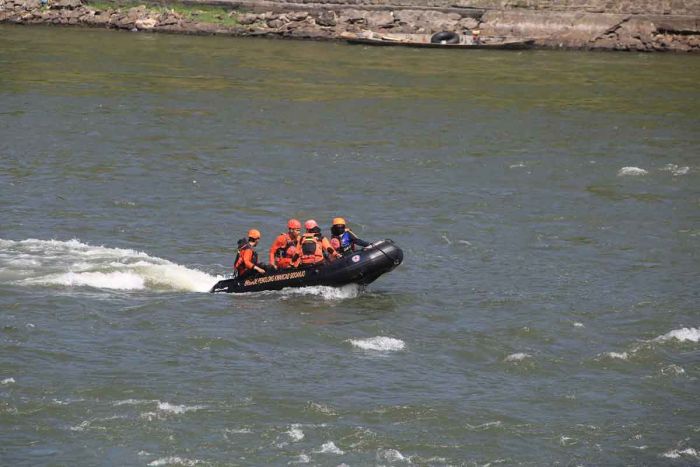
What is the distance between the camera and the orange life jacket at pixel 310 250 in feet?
76.1

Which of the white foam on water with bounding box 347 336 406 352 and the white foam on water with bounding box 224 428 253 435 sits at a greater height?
the white foam on water with bounding box 224 428 253 435

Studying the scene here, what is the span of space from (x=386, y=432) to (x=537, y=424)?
2120 mm

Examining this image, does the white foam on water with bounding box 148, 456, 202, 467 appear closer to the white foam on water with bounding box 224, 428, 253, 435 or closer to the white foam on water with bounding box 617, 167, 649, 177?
the white foam on water with bounding box 224, 428, 253, 435

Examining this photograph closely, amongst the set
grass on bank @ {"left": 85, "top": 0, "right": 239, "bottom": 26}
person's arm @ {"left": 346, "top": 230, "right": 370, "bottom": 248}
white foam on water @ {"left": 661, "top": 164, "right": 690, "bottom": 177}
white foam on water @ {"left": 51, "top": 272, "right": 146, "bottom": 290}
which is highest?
grass on bank @ {"left": 85, "top": 0, "right": 239, "bottom": 26}

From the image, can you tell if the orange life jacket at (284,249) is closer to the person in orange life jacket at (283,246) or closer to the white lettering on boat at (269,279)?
the person in orange life jacket at (283,246)

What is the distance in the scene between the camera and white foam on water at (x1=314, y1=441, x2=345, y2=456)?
16.7m

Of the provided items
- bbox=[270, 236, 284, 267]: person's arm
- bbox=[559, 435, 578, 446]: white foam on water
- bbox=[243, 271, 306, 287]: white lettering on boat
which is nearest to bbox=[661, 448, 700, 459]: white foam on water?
bbox=[559, 435, 578, 446]: white foam on water

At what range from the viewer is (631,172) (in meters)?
33.2

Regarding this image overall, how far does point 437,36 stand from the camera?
183 ft

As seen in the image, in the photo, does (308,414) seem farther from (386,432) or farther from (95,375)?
(95,375)

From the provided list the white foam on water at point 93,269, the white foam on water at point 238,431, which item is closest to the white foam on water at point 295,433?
the white foam on water at point 238,431

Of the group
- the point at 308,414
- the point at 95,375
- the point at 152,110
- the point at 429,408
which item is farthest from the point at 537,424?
the point at 152,110

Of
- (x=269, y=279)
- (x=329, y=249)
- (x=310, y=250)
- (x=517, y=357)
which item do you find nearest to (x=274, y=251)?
(x=269, y=279)

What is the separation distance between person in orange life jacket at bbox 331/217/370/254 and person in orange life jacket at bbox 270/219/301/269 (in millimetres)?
668
